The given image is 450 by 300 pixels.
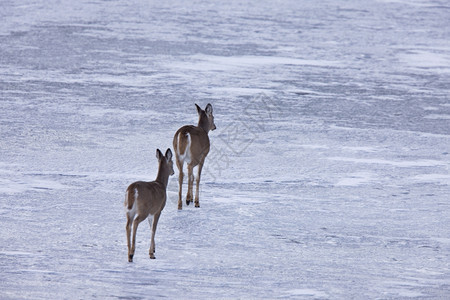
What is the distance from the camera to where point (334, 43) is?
21.6 meters

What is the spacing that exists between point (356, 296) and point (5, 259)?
270 cm

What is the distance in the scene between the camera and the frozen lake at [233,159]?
21.4ft

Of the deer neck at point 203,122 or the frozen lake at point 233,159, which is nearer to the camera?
the frozen lake at point 233,159

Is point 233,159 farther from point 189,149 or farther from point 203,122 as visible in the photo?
point 189,149

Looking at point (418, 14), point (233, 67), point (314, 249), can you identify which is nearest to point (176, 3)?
point (418, 14)

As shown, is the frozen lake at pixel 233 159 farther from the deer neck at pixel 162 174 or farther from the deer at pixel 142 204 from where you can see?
the deer neck at pixel 162 174

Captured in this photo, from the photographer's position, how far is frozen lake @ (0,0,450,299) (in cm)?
652

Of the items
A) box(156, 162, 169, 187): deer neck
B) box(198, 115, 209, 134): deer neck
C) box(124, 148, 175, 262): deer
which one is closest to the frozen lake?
box(124, 148, 175, 262): deer

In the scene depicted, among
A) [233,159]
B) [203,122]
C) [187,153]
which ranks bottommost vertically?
[233,159]

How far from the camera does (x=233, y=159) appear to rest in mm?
10828

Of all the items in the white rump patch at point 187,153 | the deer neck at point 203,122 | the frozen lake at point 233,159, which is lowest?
the frozen lake at point 233,159

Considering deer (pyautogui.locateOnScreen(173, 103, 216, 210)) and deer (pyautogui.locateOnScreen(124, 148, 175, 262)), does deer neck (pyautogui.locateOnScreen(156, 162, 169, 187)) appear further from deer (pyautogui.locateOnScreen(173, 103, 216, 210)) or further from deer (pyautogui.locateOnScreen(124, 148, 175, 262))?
→ deer (pyautogui.locateOnScreen(173, 103, 216, 210))

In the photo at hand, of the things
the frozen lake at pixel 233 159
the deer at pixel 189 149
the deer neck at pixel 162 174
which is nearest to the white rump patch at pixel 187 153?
the deer at pixel 189 149

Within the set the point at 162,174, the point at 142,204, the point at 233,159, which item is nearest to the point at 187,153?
the point at 162,174
